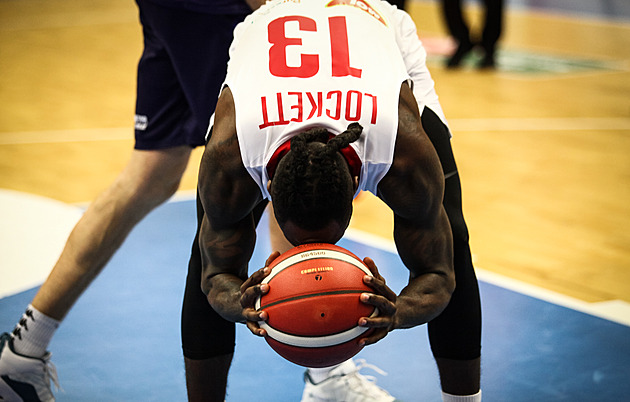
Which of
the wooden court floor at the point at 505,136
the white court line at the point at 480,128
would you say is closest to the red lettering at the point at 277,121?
the wooden court floor at the point at 505,136

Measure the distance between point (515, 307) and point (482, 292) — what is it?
0.55 ft

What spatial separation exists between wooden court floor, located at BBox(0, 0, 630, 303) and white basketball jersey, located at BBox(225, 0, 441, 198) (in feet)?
6.06

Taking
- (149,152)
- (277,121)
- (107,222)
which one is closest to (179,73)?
(149,152)

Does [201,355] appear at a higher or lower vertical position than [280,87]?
lower

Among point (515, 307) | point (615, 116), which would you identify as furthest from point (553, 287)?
point (615, 116)

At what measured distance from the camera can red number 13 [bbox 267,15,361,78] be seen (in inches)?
73.7

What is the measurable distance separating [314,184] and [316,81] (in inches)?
11.8

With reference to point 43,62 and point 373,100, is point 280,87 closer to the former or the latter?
point 373,100

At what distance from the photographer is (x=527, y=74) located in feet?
25.6

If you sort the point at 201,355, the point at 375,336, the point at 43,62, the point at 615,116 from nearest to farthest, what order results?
1. the point at 375,336
2. the point at 201,355
3. the point at 615,116
4. the point at 43,62

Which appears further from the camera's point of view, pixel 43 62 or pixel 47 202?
pixel 43 62

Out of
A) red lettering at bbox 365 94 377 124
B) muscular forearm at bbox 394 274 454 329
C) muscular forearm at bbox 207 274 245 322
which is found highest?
red lettering at bbox 365 94 377 124

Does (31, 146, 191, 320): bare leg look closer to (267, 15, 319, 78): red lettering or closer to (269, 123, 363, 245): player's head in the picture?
(267, 15, 319, 78): red lettering

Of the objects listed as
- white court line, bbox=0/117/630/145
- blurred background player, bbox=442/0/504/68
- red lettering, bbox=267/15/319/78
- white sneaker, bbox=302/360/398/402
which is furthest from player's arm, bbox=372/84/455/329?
blurred background player, bbox=442/0/504/68
